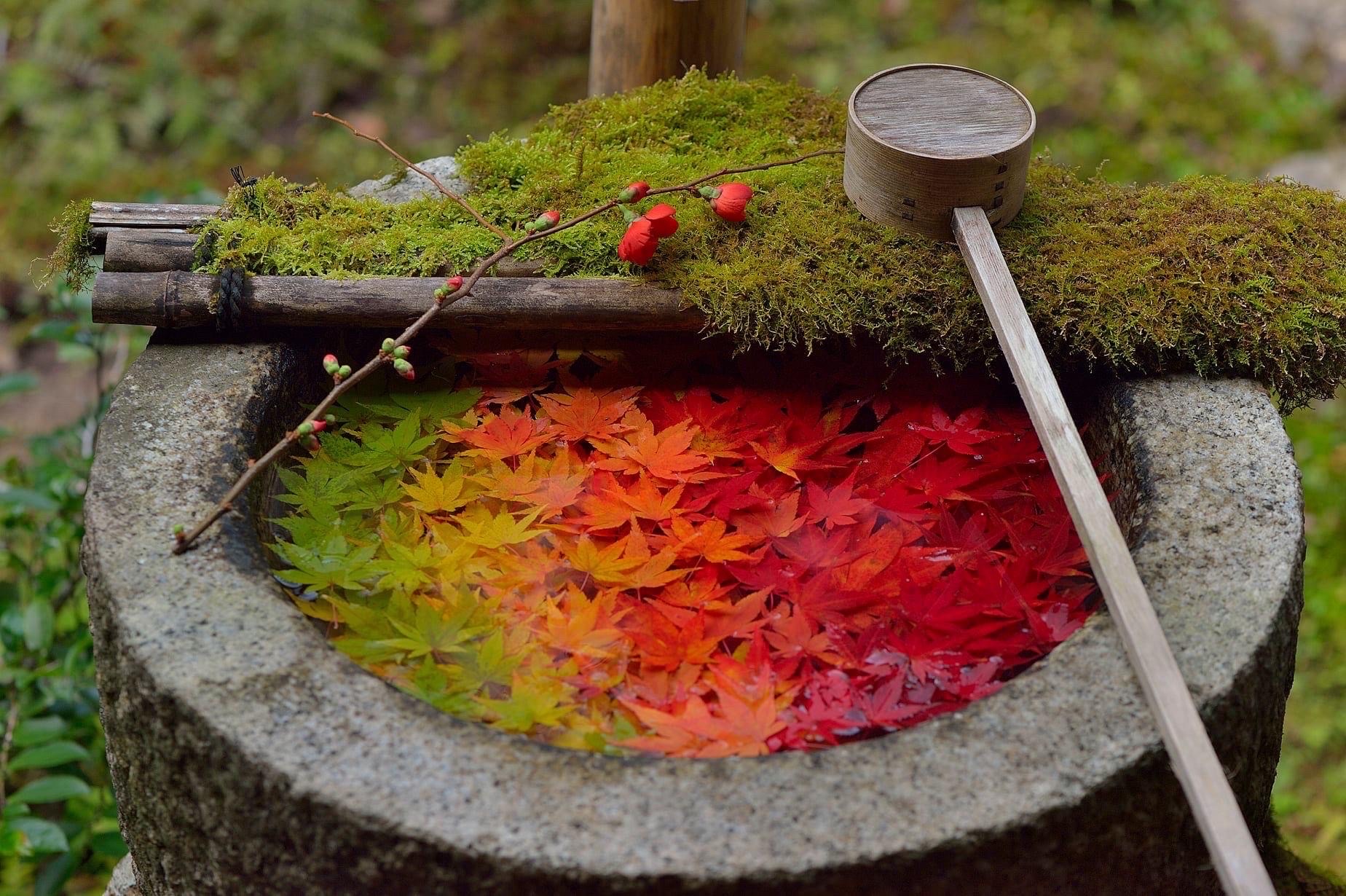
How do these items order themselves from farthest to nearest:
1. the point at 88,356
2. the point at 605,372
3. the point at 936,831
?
the point at 88,356
the point at 605,372
the point at 936,831

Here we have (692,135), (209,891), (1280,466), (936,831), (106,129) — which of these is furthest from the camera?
(106,129)

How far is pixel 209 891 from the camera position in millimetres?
1648

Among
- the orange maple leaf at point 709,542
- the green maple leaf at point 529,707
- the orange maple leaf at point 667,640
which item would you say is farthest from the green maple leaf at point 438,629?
the orange maple leaf at point 709,542

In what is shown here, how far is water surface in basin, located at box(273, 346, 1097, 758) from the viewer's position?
1.71 m

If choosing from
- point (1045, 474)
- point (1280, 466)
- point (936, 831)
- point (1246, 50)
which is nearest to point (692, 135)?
point (1045, 474)

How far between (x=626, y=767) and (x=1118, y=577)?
0.67 metres

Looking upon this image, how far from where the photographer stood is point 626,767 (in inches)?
58.2

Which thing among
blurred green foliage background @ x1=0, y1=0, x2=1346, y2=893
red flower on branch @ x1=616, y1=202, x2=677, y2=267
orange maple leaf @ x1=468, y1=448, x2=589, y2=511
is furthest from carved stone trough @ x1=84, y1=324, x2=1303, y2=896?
blurred green foliage background @ x1=0, y1=0, x2=1346, y2=893

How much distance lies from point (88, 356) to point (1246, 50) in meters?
4.65

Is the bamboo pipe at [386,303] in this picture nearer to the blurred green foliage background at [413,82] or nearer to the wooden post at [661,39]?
the wooden post at [661,39]

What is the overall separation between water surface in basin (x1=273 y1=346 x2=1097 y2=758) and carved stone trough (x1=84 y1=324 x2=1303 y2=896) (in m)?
0.14

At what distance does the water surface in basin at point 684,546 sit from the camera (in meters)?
1.71

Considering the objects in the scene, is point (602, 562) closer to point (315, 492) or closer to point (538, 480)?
point (538, 480)

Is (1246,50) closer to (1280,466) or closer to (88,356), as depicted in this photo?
(1280,466)
